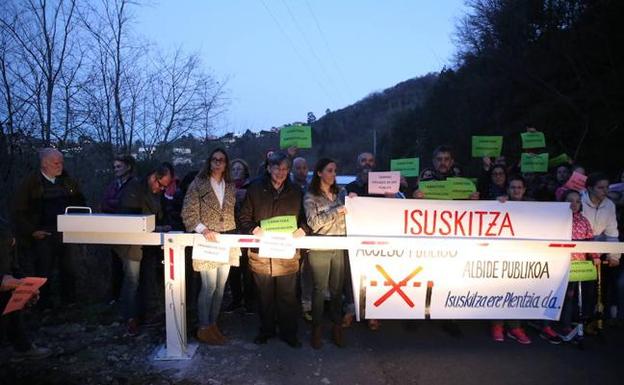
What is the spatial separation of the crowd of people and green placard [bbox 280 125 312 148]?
0.35 metres

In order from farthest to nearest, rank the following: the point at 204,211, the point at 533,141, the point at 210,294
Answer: the point at 533,141, the point at 210,294, the point at 204,211

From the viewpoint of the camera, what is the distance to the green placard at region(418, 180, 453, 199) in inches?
208

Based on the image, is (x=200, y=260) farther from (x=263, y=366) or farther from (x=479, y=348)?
(x=479, y=348)

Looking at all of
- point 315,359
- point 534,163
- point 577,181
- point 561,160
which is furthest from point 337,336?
point 561,160

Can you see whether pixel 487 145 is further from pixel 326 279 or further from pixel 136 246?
pixel 136 246

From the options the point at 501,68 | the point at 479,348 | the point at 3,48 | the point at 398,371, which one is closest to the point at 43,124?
the point at 3,48

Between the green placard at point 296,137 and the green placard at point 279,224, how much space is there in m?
1.99

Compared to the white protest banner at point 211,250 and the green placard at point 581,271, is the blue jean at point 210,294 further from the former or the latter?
the green placard at point 581,271

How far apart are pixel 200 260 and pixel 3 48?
6.21 m

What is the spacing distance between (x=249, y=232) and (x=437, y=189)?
2160mm

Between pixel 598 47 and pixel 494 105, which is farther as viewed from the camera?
pixel 494 105

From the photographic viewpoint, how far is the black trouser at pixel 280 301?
5000mm

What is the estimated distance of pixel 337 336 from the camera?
16.6 ft

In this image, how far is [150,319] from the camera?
5.60 m
